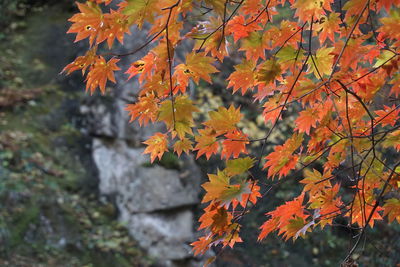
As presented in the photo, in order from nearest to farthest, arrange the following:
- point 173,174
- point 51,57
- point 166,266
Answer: point 166,266, point 173,174, point 51,57

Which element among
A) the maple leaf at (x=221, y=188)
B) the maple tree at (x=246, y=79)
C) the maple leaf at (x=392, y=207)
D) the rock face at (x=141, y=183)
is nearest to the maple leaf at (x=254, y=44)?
the maple tree at (x=246, y=79)

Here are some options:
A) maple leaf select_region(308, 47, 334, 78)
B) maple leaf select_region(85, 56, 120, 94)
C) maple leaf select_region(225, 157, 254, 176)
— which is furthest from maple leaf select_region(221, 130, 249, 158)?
maple leaf select_region(85, 56, 120, 94)

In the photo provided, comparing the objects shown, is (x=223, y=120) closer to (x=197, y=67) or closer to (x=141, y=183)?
(x=197, y=67)

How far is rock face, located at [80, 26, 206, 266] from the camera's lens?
4.89 meters

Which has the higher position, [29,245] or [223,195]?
[223,195]

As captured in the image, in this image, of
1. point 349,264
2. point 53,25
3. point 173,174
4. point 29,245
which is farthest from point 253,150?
point 349,264

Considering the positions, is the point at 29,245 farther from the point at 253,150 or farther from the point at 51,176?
the point at 253,150

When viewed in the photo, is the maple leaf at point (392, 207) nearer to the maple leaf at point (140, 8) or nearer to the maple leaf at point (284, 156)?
the maple leaf at point (284, 156)

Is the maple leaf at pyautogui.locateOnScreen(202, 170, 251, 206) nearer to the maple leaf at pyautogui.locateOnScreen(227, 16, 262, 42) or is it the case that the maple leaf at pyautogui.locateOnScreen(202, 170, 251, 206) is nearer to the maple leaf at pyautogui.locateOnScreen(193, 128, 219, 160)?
the maple leaf at pyautogui.locateOnScreen(193, 128, 219, 160)

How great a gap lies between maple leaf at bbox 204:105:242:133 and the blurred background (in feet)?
9.76

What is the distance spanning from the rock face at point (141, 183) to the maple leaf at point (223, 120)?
350 cm

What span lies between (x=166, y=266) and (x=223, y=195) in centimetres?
369

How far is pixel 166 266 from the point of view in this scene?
473cm

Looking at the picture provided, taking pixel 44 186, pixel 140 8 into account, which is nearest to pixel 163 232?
pixel 44 186
